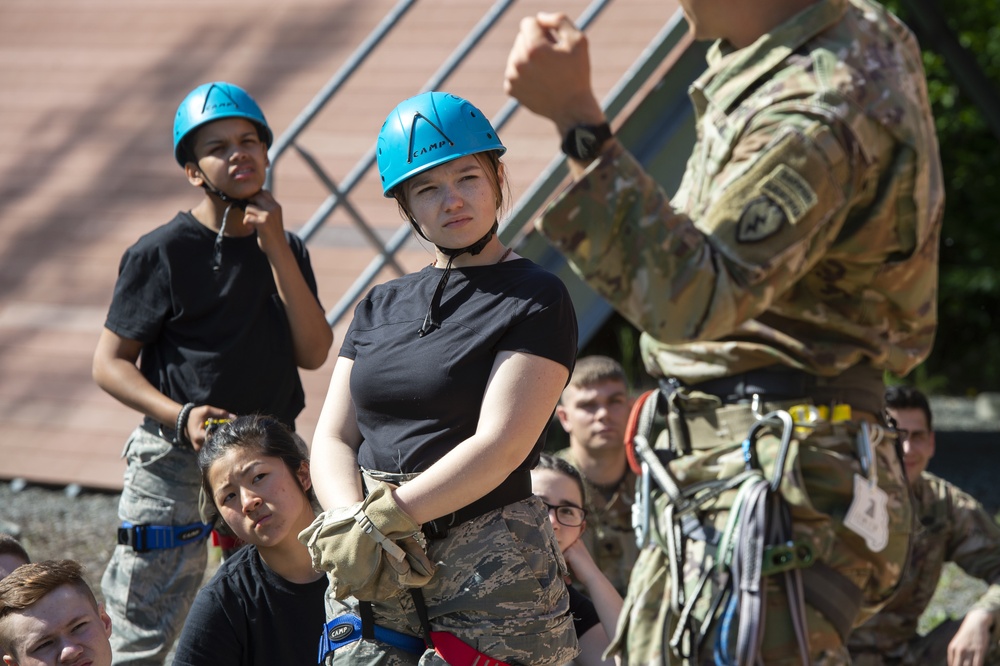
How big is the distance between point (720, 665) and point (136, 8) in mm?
8049

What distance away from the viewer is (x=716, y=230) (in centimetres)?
277

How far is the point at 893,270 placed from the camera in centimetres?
298

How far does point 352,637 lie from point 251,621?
2.57 ft

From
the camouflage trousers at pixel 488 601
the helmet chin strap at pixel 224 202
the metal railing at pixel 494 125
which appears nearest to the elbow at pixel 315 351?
the helmet chin strap at pixel 224 202

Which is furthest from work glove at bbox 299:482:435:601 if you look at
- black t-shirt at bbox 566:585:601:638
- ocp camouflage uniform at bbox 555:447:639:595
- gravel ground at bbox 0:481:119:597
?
gravel ground at bbox 0:481:119:597

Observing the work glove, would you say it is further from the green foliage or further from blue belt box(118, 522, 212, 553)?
the green foliage

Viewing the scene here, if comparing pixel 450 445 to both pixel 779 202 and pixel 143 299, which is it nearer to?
pixel 779 202

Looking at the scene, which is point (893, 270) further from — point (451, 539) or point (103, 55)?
point (103, 55)

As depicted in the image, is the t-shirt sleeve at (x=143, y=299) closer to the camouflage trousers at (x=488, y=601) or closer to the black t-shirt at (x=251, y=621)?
the black t-shirt at (x=251, y=621)

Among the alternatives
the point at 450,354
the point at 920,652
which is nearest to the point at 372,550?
the point at 450,354

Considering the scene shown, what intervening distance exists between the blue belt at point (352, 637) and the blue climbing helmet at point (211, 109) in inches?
75.3

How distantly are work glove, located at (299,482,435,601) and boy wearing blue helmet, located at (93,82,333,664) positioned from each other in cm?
148

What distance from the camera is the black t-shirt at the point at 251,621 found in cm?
331

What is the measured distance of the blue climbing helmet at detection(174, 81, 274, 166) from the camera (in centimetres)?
403
